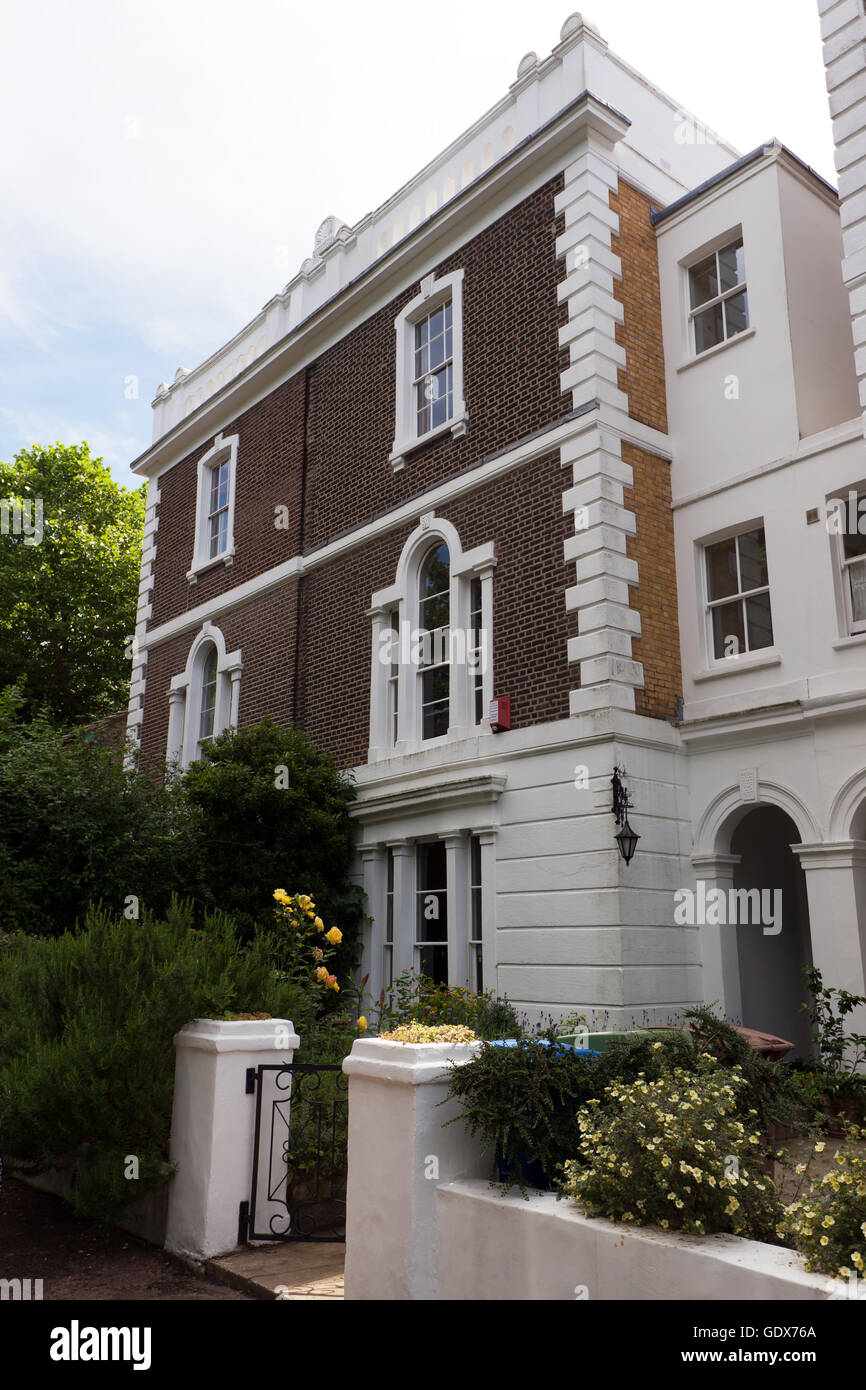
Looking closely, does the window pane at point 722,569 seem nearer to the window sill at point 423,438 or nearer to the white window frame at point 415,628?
the white window frame at point 415,628

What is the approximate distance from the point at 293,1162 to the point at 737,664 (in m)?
7.22

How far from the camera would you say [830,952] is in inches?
396

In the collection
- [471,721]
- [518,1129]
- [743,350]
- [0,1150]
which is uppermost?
[743,350]

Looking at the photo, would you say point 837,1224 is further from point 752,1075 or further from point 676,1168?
point 752,1075

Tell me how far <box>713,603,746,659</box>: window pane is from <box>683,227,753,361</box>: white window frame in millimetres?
3212

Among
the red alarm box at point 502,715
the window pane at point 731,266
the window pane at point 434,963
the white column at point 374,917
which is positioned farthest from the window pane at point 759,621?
the white column at point 374,917

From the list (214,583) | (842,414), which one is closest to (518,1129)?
(842,414)

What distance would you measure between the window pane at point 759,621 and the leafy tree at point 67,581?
25016 mm

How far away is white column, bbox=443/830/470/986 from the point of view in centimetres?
1212

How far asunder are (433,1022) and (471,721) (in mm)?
3965

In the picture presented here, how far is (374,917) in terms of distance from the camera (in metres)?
13.7

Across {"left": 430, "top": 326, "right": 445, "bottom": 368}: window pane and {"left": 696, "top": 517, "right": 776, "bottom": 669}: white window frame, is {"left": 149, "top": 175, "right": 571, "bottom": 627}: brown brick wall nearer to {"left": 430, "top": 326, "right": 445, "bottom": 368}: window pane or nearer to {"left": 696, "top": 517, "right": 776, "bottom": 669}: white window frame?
{"left": 430, "top": 326, "right": 445, "bottom": 368}: window pane

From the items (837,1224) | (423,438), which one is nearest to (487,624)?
(423,438)
